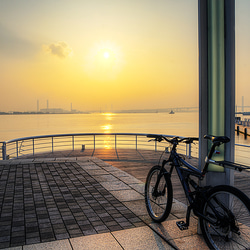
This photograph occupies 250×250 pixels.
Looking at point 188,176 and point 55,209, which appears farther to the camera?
point 55,209

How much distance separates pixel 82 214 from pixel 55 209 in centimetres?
44

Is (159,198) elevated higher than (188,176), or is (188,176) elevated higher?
(188,176)

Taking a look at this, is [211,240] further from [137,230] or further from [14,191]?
[14,191]

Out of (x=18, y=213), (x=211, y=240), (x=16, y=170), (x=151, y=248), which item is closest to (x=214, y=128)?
(x=211, y=240)

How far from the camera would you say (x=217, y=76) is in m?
2.64

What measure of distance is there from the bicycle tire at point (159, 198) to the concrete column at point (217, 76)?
0.43m

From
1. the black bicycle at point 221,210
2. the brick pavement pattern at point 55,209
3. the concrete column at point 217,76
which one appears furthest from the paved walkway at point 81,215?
the concrete column at point 217,76

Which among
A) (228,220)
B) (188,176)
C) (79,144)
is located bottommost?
(79,144)

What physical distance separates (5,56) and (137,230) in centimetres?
1467

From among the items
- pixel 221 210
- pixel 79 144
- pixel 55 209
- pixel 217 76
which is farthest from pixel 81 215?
pixel 79 144

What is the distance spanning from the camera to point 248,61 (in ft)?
Answer: 9.39

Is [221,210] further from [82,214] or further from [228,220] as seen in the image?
[82,214]

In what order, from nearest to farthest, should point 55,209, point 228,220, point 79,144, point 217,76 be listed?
point 228,220 < point 217,76 < point 55,209 < point 79,144

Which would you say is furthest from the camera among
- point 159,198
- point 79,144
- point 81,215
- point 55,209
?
point 79,144
